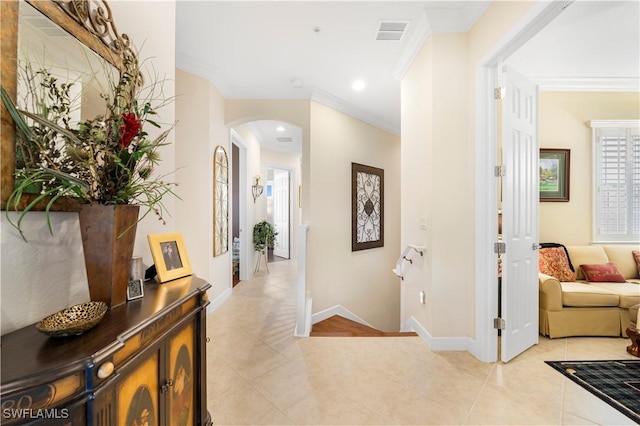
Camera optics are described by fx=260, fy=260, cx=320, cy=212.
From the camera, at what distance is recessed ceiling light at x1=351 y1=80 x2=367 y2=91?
3523mm

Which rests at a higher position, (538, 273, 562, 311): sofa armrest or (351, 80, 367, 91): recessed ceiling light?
(351, 80, 367, 91): recessed ceiling light

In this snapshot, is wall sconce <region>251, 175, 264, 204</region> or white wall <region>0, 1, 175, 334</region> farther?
wall sconce <region>251, 175, 264, 204</region>

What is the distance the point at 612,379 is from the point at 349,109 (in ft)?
13.7

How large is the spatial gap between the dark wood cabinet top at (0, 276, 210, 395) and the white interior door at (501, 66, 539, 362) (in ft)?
8.23

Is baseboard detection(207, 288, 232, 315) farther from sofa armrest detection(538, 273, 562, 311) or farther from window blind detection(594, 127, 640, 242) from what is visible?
window blind detection(594, 127, 640, 242)

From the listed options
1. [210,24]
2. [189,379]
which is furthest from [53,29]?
[210,24]

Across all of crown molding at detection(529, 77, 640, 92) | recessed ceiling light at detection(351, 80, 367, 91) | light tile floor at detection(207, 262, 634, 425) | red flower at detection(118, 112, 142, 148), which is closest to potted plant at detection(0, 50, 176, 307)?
red flower at detection(118, 112, 142, 148)

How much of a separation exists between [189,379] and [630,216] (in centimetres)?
543

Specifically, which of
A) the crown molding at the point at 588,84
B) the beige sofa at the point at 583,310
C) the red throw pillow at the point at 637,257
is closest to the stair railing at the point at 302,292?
the beige sofa at the point at 583,310

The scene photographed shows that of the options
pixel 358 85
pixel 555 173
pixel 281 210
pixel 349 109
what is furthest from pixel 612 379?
pixel 281 210

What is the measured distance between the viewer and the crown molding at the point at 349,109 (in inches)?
151

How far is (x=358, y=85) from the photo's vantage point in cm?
361

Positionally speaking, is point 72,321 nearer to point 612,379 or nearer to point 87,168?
point 87,168

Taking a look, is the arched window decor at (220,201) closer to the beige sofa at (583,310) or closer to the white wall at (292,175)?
the white wall at (292,175)
